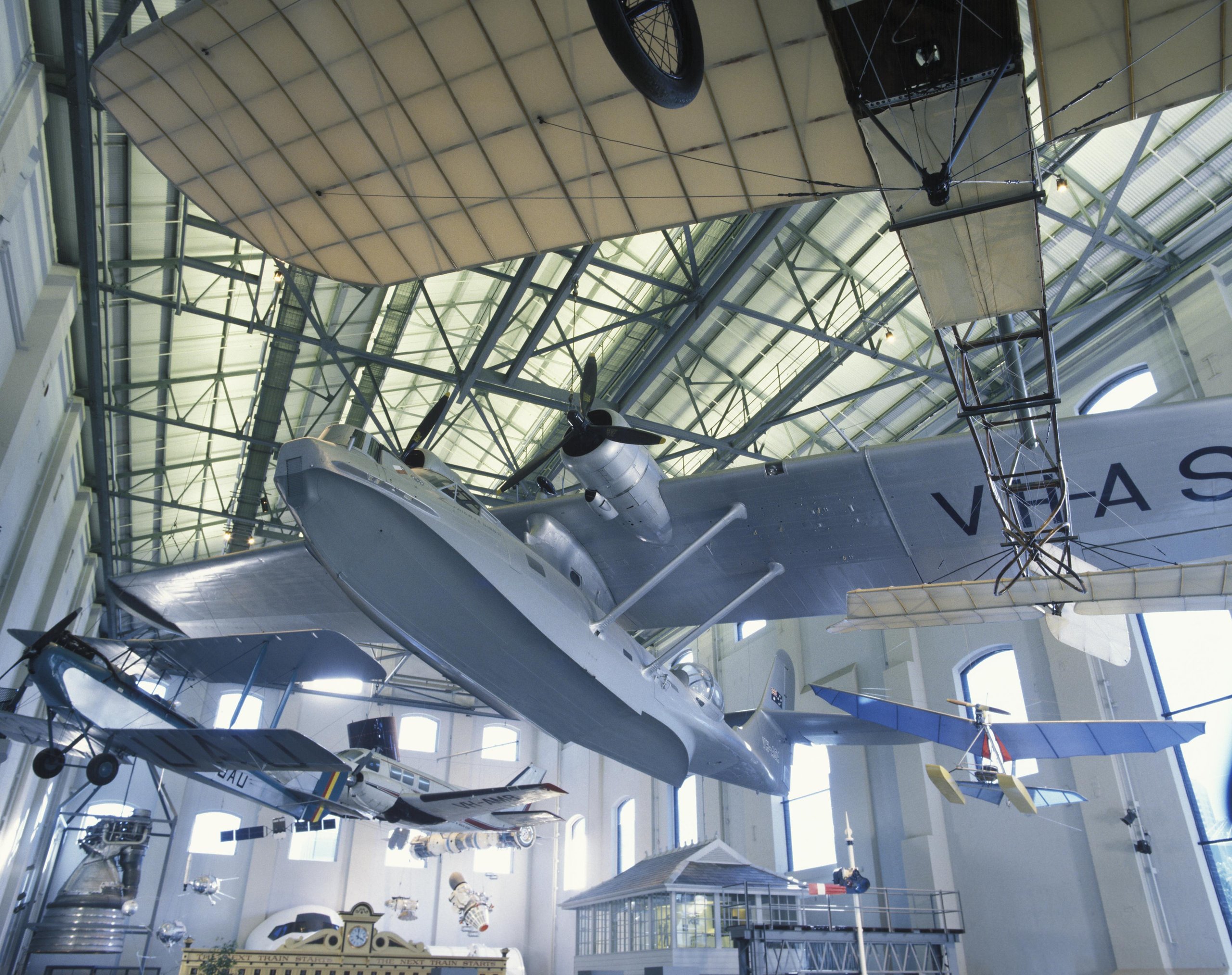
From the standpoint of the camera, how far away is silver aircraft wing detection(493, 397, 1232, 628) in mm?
7738

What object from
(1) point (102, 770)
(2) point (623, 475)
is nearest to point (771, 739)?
(2) point (623, 475)

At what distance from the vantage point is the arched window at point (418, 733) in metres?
27.9

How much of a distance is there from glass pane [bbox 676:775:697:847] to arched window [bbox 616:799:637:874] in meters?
1.72

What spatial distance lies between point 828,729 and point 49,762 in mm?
10239

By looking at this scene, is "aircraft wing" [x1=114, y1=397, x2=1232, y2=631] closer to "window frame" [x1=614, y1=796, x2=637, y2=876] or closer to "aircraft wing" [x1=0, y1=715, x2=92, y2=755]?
"aircraft wing" [x1=0, y1=715, x2=92, y2=755]

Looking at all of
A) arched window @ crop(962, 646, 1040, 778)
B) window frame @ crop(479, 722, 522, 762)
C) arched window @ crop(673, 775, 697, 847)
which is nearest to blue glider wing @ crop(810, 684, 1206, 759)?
arched window @ crop(962, 646, 1040, 778)

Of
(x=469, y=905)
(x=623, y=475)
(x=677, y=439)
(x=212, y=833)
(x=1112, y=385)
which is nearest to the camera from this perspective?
(x=623, y=475)

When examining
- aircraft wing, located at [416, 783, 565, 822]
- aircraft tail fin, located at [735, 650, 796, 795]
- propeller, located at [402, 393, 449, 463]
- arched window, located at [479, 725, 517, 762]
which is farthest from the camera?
arched window, located at [479, 725, 517, 762]

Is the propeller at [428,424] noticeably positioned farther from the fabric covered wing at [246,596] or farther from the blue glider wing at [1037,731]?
the blue glider wing at [1037,731]

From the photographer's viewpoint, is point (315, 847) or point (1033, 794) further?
point (315, 847)

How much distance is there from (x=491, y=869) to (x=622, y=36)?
1083 inches

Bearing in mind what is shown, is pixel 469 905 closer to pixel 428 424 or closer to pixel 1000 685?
pixel 1000 685

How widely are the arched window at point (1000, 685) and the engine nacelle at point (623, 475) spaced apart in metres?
7.49

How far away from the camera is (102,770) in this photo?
9.77 m
